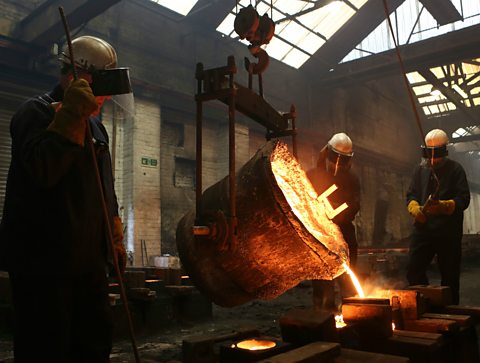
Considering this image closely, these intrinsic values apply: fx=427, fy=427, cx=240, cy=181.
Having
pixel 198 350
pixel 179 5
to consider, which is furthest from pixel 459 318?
pixel 179 5

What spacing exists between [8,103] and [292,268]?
6.29 metres

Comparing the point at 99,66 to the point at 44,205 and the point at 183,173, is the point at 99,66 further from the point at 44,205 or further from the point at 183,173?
the point at 183,173

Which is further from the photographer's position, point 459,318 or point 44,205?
point 459,318

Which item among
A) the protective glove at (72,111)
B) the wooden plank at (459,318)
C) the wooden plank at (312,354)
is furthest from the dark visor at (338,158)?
the protective glove at (72,111)

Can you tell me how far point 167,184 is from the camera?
877cm

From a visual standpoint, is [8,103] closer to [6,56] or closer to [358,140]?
[6,56]

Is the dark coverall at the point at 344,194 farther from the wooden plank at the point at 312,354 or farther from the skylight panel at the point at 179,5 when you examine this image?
the skylight panel at the point at 179,5

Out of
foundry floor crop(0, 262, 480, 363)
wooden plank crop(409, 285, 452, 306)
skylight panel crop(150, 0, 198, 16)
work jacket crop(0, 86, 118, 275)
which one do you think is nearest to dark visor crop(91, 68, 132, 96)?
work jacket crop(0, 86, 118, 275)

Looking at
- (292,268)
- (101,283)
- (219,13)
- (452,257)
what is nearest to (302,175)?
(292,268)

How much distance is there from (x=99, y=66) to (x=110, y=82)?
15 centimetres

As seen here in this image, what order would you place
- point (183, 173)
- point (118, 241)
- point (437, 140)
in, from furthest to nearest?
1. point (183, 173)
2. point (437, 140)
3. point (118, 241)

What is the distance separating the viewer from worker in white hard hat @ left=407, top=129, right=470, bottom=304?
393 cm

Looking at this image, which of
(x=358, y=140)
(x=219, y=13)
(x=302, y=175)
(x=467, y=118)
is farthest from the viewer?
(x=467, y=118)

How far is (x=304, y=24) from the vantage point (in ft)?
37.4
